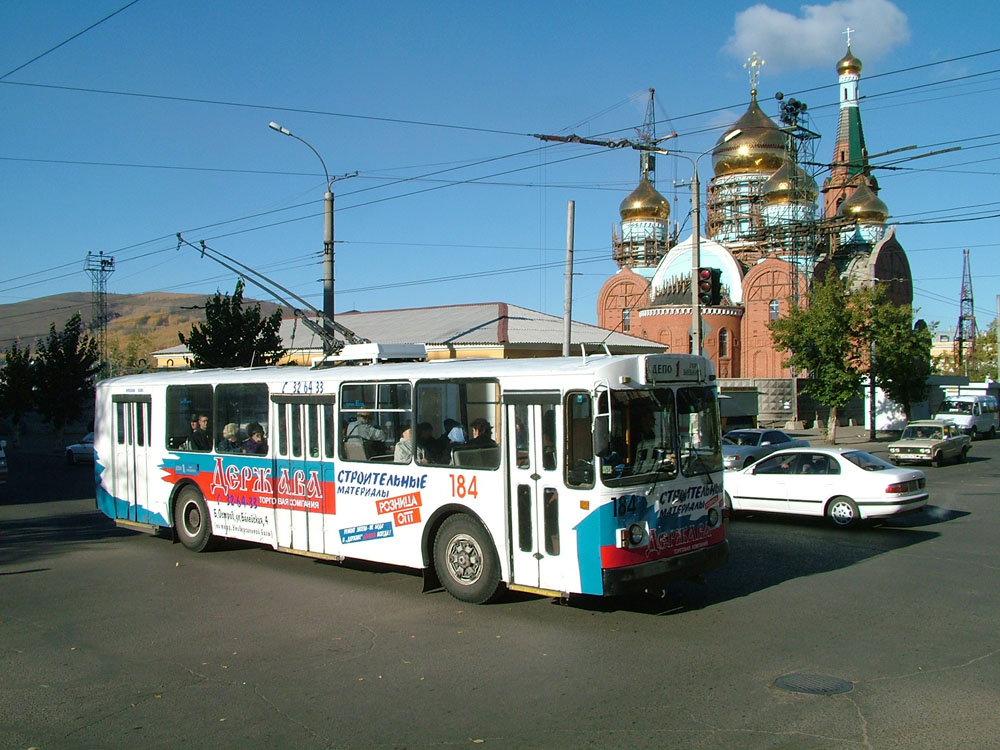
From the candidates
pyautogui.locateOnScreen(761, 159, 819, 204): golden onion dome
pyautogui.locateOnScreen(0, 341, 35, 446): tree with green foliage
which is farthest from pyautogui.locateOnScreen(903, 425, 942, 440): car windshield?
pyautogui.locateOnScreen(0, 341, 35, 446): tree with green foliage

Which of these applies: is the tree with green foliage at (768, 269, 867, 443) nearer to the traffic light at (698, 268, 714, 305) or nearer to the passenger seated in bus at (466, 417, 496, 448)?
the traffic light at (698, 268, 714, 305)

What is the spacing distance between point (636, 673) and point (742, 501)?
9.47m

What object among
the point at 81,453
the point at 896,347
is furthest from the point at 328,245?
the point at 896,347

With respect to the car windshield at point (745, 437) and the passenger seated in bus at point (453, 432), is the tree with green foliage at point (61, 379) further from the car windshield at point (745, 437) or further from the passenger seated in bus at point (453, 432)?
the passenger seated in bus at point (453, 432)

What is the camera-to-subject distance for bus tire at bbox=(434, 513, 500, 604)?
348 inches

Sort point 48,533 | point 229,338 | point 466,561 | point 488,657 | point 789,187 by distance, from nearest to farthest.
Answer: point 488,657 → point 466,561 → point 48,533 → point 229,338 → point 789,187

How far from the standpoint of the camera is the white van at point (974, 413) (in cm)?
4181

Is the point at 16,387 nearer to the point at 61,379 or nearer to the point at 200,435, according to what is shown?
the point at 61,379

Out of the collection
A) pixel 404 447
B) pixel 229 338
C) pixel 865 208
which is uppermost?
pixel 865 208

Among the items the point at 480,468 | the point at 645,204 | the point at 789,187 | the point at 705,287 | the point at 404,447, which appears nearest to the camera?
the point at 480,468

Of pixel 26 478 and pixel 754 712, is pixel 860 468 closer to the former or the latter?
pixel 754 712

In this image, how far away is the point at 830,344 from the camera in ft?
123

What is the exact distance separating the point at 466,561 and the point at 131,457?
7.10 m

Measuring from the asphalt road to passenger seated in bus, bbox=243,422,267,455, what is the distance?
4.89ft
